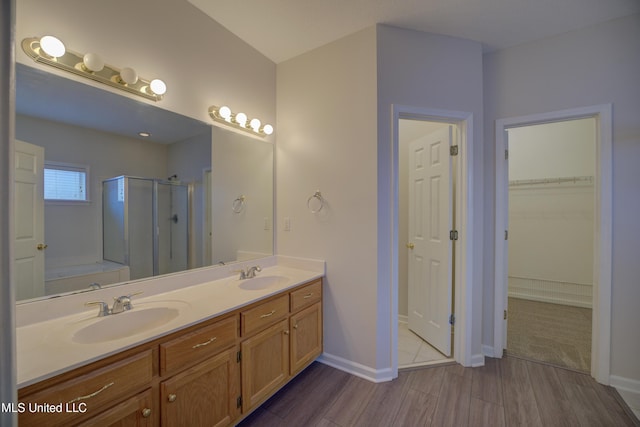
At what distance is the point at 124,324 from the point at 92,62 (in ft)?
4.22

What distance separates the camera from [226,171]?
2021mm

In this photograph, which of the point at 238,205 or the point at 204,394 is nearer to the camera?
the point at 204,394

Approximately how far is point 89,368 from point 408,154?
9.57ft

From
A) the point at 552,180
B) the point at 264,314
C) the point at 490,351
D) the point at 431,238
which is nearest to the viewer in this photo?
the point at 264,314

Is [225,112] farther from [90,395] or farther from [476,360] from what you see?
[476,360]

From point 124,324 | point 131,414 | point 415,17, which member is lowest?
point 131,414

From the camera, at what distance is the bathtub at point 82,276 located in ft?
3.88

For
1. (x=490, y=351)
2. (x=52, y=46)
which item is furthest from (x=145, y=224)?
(x=490, y=351)

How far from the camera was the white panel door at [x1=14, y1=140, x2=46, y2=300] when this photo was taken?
1076mm

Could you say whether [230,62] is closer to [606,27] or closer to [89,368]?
[89,368]

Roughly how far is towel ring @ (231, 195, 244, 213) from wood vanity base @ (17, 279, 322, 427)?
83 cm

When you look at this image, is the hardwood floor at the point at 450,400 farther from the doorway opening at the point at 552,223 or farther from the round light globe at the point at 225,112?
the round light globe at the point at 225,112

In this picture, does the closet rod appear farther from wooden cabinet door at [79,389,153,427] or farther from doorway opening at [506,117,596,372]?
wooden cabinet door at [79,389,153,427]

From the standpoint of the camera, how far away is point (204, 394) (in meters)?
1.22
